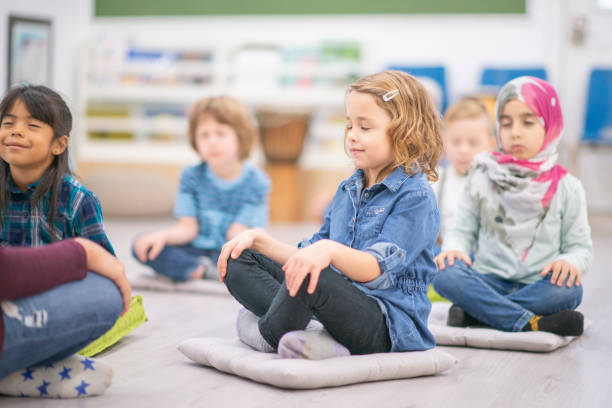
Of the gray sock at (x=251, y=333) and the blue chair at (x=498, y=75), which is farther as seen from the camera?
the blue chair at (x=498, y=75)

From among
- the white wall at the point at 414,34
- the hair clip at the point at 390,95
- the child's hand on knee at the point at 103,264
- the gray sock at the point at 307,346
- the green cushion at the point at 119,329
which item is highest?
the white wall at the point at 414,34

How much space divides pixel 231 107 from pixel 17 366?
1580 millimetres

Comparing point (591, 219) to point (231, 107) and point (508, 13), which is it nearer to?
point (508, 13)

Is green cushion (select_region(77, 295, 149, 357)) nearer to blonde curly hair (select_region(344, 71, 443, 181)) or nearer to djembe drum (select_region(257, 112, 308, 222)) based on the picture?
blonde curly hair (select_region(344, 71, 443, 181))

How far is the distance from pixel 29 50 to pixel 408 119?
13.9ft

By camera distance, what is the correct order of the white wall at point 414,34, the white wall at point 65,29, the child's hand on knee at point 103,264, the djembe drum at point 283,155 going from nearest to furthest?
the child's hand on knee at point 103,264 < the djembe drum at point 283,155 < the white wall at point 414,34 < the white wall at point 65,29

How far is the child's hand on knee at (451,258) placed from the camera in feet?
6.72

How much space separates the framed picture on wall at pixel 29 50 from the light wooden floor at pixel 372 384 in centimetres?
347

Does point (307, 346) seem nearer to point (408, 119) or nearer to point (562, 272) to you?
point (408, 119)

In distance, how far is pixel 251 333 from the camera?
1.71 meters

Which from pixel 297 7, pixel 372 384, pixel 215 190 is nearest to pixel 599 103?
pixel 297 7

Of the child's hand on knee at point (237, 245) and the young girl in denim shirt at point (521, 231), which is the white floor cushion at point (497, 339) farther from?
the child's hand on knee at point (237, 245)

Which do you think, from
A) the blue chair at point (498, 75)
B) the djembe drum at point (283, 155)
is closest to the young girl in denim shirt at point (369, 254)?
the djembe drum at point (283, 155)

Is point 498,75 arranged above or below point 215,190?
above
